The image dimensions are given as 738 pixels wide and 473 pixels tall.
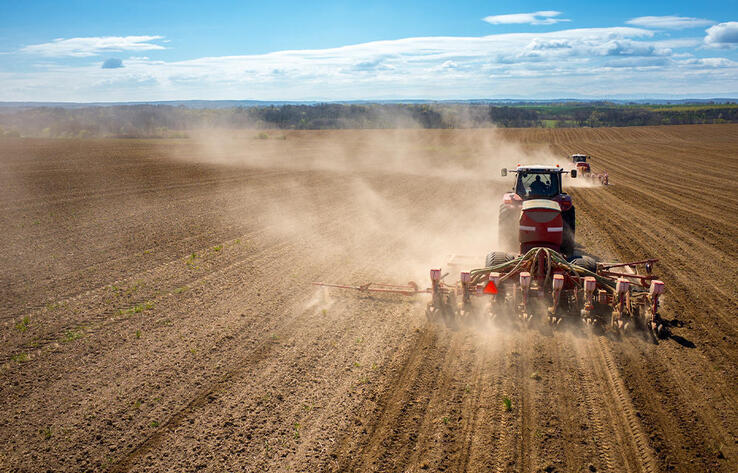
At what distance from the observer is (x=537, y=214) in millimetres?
8891

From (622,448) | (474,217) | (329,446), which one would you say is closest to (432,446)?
(329,446)

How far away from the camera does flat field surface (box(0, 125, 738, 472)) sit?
488cm

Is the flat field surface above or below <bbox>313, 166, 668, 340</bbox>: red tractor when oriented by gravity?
below

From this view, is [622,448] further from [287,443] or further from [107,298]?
[107,298]

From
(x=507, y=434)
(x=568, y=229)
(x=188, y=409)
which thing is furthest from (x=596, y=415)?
(x=568, y=229)

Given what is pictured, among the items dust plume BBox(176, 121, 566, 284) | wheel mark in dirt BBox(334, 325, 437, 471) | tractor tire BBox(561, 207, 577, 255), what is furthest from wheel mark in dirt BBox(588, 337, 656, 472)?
dust plume BBox(176, 121, 566, 284)

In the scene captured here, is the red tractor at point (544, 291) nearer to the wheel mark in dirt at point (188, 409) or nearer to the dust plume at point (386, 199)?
the dust plume at point (386, 199)

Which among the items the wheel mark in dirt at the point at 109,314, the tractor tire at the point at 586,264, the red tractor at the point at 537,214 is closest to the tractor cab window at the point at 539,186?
the red tractor at the point at 537,214

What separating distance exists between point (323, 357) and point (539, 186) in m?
6.99

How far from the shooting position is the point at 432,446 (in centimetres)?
487

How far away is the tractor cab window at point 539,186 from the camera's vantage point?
10.8 meters

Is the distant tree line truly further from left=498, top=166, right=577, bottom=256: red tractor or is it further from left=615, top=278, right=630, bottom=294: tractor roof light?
left=615, top=278, right=630, bottom=294: tractor roof light

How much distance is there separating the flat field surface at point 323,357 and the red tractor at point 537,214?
6.25 feet

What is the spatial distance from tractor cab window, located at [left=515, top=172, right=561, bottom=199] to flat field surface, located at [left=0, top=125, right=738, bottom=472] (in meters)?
2.17
